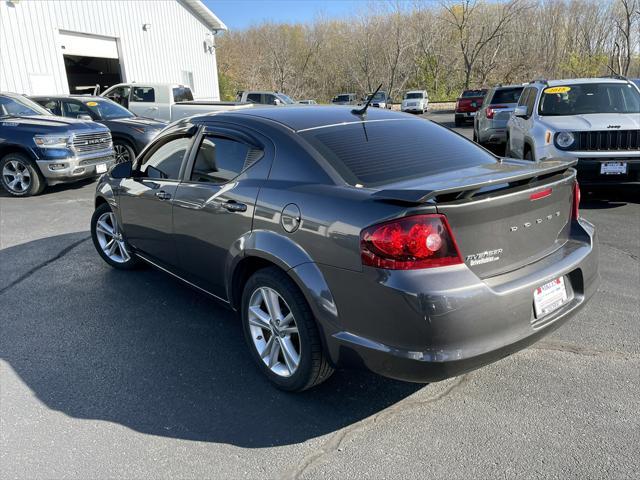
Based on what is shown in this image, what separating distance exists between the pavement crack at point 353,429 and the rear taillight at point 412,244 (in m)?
0.95

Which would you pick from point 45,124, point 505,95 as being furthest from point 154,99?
point 505,95

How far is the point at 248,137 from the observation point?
333 centimetres

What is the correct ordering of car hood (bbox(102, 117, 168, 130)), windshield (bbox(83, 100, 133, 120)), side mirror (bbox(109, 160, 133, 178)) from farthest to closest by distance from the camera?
1. windshield (bbox(83, 100, 133, 120))
2. car hood (bbox(102, 117, 168, 130))
3. side mirror (bbox(109, 160, 133, 178))

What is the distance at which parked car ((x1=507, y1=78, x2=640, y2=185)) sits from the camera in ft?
22.4

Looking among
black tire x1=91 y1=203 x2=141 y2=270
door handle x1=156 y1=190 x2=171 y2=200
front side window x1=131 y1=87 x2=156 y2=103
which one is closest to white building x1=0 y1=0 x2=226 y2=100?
front side window x1=131 y1=87 x2=156 y2=103

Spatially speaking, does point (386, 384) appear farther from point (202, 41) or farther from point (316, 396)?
point (202, 41)

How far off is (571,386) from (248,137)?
2.51 meters

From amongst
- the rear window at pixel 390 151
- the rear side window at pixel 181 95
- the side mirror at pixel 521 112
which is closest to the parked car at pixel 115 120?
the rear side window at pixel 181 95

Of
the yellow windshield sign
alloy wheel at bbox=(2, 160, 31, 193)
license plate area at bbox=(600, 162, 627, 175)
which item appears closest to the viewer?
license plate area at bbox=(600, 162, 627, 175)

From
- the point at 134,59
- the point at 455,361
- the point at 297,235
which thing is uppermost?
the point at 134,59

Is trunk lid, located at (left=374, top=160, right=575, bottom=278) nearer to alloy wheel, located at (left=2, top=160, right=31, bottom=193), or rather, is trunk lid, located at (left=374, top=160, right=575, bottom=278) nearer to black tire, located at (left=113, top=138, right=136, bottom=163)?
alloy wheel, located at (left=2, top=160, right=31, bottom=193)

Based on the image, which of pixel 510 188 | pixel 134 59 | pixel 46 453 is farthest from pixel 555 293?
pixel 134 59

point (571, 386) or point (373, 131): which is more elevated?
point (373, 131)

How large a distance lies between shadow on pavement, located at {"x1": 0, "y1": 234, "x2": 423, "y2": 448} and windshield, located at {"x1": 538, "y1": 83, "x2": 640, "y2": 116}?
6.30 metres
